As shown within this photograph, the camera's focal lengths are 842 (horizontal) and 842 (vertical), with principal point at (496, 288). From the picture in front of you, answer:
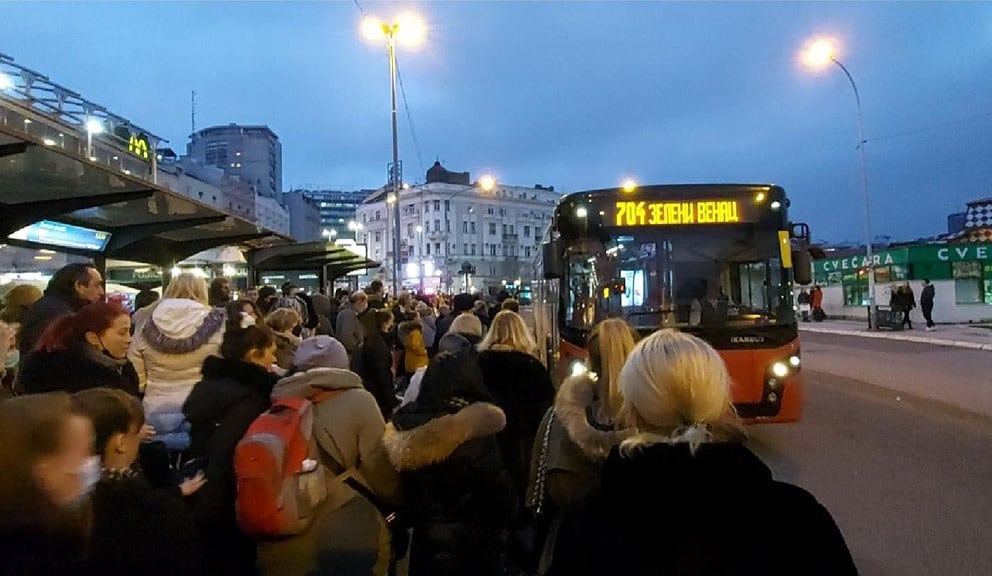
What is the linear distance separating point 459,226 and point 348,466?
117736mm

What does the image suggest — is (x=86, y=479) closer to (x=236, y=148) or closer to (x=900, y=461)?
(x=900, y=461)

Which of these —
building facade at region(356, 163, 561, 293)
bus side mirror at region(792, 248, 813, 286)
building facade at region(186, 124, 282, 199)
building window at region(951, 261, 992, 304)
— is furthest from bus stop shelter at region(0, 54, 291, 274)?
building facade at region(186, 124, 282, 199)

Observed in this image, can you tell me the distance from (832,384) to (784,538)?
17.4 m

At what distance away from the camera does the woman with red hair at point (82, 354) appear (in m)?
4.00

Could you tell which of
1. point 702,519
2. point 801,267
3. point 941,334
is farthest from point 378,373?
point 941,334

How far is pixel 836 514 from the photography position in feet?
23.8

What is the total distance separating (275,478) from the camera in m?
3.58

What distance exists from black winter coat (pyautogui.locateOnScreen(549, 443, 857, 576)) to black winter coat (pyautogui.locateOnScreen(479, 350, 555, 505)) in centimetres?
293

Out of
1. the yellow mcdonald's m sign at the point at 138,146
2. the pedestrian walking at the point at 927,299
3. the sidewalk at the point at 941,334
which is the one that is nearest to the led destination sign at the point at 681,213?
the sidewalk at the point at 941,334

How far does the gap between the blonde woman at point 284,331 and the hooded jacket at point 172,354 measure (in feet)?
6.39

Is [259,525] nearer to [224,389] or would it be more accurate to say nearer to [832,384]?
[224,389]

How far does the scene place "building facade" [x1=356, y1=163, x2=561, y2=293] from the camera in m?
119

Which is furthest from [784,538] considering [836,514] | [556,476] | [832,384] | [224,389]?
[832,384]

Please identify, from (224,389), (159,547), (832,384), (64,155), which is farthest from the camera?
(832,384)
